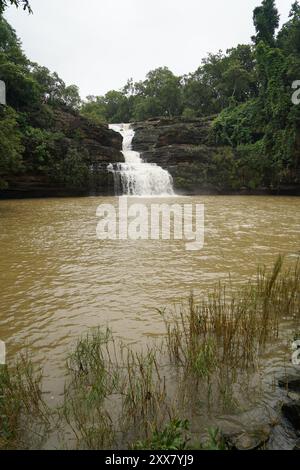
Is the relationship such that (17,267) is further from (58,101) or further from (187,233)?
(58,101)

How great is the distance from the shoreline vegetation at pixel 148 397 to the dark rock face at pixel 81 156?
19540 millimetres

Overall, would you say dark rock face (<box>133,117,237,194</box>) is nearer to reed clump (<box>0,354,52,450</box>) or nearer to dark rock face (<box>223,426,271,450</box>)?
reed clump (<box>0,354,52,450</box>)

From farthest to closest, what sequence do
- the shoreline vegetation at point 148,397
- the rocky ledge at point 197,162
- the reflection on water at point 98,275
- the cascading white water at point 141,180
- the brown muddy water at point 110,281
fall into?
the rocky ledge at point 197,162 → the cascading white water at point 141,180 → the reflection on water at point 98,275 → the brown muddy water at point 110,281 → the shoreline vegetation at point 148,397

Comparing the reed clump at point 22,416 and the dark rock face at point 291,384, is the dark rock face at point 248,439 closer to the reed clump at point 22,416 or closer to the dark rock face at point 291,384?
the dark rock face at point 291,384

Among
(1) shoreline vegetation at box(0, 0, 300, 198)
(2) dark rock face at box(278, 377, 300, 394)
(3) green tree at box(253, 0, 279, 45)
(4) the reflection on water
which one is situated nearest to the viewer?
(2) dark rock face at box(278, 377, 300, 394)

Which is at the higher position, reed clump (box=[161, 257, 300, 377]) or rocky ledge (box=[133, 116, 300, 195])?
rocky ledge (box=[133, 116, 300, 195])

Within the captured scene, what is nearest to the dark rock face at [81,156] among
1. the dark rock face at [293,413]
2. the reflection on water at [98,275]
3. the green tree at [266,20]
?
the reflection on water at [98,275]

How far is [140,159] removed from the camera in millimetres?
28344

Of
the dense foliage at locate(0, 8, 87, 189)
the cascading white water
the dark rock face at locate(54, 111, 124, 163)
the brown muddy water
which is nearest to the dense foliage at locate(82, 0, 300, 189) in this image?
the cascading white water

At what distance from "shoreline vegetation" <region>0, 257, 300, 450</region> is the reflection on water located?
14.9 inches

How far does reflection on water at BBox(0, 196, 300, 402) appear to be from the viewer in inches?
168

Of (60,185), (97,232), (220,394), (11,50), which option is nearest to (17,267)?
(97,232)

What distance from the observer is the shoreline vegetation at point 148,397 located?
7.77ft

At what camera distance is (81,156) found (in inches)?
938
